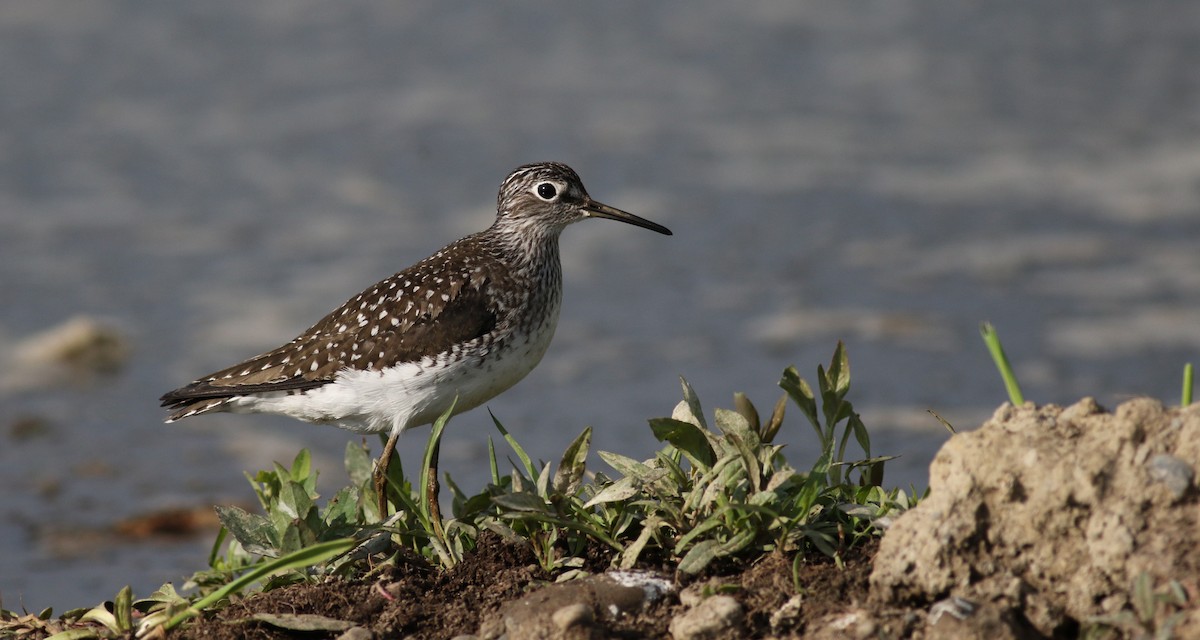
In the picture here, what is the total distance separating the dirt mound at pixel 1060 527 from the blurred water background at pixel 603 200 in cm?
478

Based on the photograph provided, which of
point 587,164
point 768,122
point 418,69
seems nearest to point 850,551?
point 587,164

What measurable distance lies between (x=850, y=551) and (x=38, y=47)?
13319 millimetres

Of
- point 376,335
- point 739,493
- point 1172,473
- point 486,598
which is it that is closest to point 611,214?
point 376,335

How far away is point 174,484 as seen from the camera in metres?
9.59

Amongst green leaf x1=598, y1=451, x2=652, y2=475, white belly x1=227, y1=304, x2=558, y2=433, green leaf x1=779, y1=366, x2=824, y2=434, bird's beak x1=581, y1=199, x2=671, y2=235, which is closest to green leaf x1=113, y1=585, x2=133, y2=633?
white belly x1=227, y1=304, x2=558, y2=433

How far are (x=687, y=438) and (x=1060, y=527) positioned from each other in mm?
1419

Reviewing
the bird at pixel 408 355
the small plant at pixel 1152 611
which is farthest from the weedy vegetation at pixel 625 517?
the small plant at pixel 1152 611

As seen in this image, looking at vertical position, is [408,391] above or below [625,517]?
above

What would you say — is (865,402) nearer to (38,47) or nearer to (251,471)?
(251,471)

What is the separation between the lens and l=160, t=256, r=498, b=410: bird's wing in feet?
20.7

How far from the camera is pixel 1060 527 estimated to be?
4016 mm

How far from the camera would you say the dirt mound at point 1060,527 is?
3908 millimetres

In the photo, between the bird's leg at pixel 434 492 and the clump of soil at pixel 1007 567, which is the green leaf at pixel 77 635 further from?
the bird's leg at pixel 434 492

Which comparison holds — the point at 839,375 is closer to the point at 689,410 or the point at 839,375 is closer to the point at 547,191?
the point at 689,410
